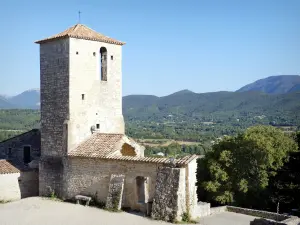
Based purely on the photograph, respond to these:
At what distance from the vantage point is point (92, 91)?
72.7 feet

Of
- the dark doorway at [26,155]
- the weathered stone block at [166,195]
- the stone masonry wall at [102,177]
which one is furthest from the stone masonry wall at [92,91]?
the weathered stone block at [166,195]

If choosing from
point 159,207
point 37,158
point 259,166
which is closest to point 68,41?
point 37,158

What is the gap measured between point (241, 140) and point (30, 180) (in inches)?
538

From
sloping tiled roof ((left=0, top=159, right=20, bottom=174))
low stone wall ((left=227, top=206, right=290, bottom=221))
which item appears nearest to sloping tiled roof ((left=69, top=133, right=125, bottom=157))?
sloping tiled roof ((left=0, top=159, right=20, bottom=174))

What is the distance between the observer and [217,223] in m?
18.4

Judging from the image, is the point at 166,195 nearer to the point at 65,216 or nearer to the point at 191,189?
the point at 191,189

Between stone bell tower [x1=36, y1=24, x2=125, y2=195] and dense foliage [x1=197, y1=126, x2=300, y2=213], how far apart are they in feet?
25.9

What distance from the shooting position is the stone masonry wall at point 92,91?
21219mm

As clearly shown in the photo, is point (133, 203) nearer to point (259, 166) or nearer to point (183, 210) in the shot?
point (183, 210)

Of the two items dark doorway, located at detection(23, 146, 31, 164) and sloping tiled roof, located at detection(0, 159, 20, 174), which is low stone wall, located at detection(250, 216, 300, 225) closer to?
sloping tiled roof, located at detection(0, 159, 20, 174)

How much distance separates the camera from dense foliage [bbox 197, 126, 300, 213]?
82.1ft

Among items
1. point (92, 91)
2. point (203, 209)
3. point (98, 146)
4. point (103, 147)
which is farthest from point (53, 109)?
point (203, 209)

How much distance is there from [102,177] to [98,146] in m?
1.81

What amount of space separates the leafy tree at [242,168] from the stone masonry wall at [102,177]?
801 cm
